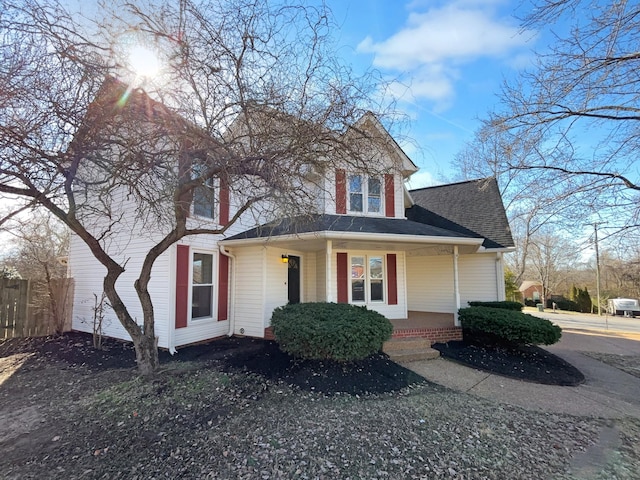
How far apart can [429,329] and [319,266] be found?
3794 millimetres

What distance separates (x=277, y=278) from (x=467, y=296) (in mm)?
6772

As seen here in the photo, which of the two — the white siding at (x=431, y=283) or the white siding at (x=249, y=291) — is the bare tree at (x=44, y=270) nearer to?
the white siding at (x=249, y=291)

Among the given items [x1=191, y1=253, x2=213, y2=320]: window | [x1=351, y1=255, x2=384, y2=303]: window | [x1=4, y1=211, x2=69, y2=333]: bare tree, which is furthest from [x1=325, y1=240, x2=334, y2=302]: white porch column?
[x1=4, y1=211, x2=69, y2=333]: bare tree

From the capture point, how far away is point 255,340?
27.3 feet

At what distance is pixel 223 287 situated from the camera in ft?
28.6

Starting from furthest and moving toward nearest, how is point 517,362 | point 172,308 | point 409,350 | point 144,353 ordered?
1. point 409,350
2. point 172,308
3. point 517,362
4. point 144,353

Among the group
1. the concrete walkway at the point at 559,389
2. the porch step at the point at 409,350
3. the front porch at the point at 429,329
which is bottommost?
the concrete walkway at the point at 559,389

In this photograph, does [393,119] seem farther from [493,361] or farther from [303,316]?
[493,361]

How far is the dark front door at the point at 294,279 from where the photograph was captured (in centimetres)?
988

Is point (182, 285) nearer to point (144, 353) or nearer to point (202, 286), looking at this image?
point (202, 286)

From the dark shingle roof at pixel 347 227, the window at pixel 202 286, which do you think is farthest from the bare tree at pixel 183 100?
the window at pixel 202 286

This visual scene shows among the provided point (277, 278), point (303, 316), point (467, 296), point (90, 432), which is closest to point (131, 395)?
point (90, 432)

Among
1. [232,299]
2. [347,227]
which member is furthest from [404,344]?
[232,299]

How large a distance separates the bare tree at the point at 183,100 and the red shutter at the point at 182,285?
7.15ft
